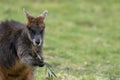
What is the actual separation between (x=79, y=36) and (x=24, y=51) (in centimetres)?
→ 716

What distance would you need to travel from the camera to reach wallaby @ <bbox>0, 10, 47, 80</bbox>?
8.33 meters

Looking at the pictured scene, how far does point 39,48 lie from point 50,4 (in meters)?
11.6

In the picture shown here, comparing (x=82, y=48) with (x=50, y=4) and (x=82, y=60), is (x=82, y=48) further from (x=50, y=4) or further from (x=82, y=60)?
(x=50, y=4)

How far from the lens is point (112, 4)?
20.4m

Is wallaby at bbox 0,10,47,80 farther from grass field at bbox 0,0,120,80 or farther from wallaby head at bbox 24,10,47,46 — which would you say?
grass field at bbox 0,0,120,80

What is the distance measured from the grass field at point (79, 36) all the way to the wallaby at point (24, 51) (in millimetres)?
940

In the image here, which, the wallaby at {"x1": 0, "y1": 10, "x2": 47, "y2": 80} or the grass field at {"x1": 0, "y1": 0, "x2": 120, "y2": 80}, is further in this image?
the grass field at {"x1": 0, "y1": 0, "x2": 120, "y2": 80}

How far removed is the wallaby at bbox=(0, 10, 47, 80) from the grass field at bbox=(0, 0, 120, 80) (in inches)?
37.0

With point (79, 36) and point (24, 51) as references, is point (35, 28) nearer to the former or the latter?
point (24, 51)

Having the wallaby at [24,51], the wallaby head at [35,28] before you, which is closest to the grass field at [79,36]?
the wallaby at [24,51]

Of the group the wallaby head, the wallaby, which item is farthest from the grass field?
the wallaby head

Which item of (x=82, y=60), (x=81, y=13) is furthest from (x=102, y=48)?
(x=81, y=13)

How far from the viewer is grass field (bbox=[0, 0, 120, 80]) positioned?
1118cm

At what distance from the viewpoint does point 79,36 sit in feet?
50.9
